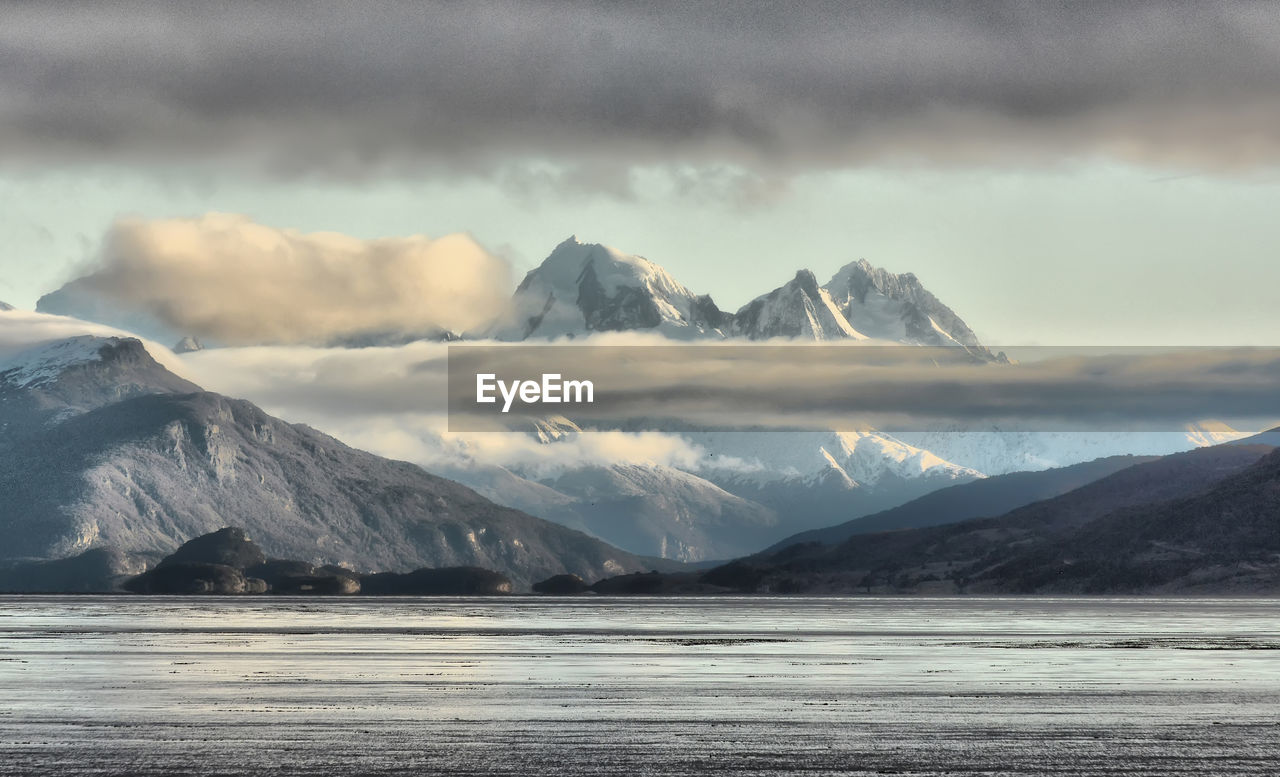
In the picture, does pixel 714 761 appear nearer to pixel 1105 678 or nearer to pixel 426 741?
pixel 426 741

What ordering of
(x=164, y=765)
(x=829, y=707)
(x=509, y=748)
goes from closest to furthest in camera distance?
1. (x=164, y=765)
2. (x=509, y=748)
3. (x=829, y=707)

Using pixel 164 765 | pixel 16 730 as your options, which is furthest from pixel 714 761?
pixel 16 730

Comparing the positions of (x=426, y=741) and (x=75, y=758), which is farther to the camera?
(x=426, y=741)

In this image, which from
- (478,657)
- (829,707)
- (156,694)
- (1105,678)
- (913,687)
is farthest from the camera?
(478,657)

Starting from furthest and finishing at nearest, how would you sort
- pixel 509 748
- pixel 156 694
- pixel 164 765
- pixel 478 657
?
pixel 478 657, pixel 156 694, pixel 509 748, pixel 164 765

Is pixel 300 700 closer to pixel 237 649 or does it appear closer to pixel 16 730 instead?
pixel 16 730

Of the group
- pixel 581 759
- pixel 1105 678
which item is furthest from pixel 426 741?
pixel 1105 678

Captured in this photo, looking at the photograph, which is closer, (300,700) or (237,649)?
(300,700)

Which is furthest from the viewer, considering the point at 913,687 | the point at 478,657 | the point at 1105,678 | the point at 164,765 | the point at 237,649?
the point at 237,649
